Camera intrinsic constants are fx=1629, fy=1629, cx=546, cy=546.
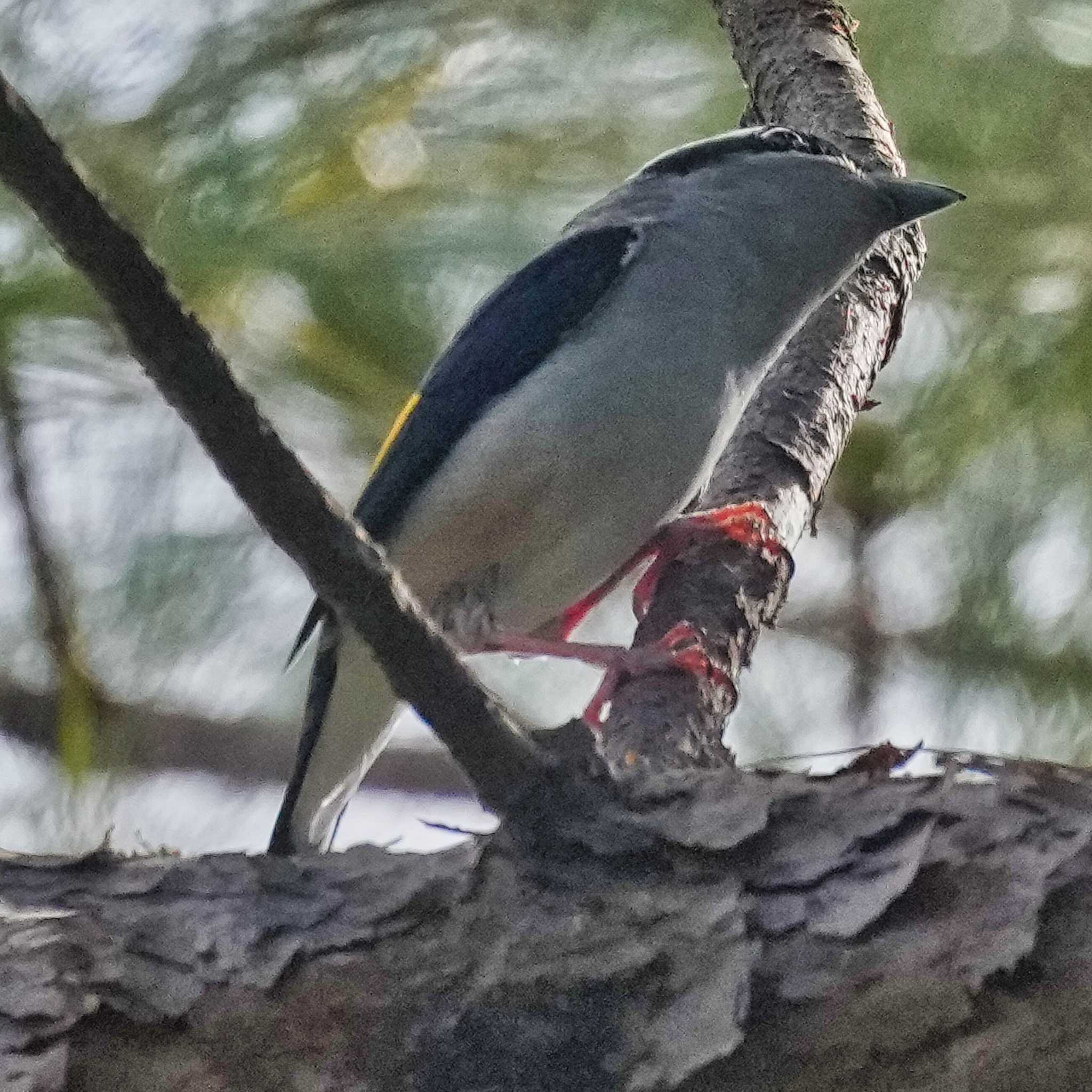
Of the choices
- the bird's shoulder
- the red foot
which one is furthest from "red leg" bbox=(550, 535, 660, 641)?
the bird's shoulder

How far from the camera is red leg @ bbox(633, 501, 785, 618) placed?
2508 millimetres

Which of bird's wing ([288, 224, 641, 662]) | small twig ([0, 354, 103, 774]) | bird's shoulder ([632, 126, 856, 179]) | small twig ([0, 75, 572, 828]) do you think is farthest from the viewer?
small twig ([0, 354, 103, 774])

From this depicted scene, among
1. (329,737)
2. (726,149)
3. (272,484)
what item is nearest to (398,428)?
(329,737)

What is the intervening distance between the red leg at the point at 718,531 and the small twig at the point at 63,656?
1.07m

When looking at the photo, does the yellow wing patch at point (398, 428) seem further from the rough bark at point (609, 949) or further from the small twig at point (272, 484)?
the small twig at point (272, 484)

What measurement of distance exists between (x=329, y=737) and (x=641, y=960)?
3.90 ft

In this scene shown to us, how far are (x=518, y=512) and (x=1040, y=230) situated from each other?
101 centimetres

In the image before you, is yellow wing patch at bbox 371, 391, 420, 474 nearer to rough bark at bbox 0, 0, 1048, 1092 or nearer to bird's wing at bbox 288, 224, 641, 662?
bird's wing at bbox 288, 224, 641, 662

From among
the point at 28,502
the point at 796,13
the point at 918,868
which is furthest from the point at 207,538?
the point at 918,868

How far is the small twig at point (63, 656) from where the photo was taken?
2920 millimetres

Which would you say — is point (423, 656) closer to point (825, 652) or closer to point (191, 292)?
point (191, 292)

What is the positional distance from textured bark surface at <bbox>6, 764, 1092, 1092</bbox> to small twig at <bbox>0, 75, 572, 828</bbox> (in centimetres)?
9

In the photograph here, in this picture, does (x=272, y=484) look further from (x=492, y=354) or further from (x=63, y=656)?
(x=63, y=656)

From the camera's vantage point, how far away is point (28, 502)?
2.91 meters
